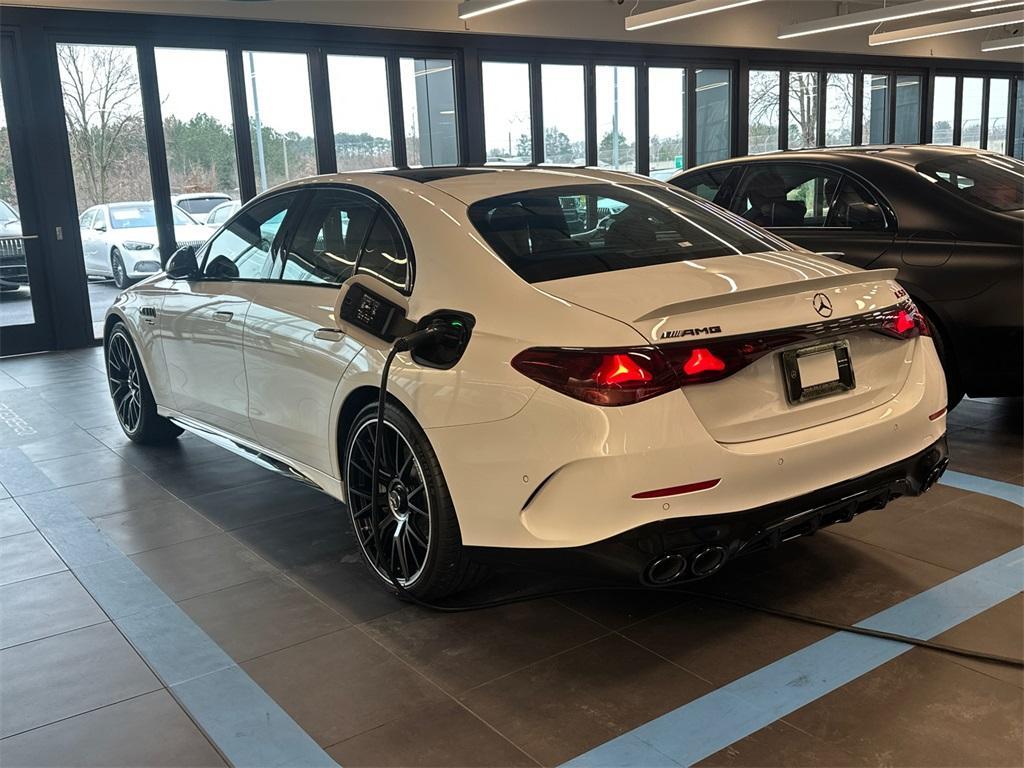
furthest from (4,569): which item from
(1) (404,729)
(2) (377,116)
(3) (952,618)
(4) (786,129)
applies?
(4) (786,129)

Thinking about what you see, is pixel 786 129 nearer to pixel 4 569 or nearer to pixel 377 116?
pixel 377 116

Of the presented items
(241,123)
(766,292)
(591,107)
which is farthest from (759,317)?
(591,107)

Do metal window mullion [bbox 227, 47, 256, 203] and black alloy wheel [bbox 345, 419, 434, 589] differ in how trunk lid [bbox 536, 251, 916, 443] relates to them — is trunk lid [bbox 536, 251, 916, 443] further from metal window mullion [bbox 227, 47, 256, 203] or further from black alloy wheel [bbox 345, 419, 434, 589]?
metal window mullion [bbox 227, 47, 256, 203]

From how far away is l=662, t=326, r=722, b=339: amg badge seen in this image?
2.40m

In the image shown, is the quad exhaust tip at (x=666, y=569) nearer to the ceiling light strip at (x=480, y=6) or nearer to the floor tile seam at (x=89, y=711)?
the floor tile seam at (x=89, y=711)

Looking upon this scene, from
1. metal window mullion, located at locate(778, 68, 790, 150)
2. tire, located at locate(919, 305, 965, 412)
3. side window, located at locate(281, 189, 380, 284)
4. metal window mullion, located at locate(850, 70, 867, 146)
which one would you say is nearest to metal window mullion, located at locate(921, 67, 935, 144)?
metal window mullion, located at locate(850, 70, 867, 146)

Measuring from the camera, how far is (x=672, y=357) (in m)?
2.39

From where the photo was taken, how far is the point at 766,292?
2592mm

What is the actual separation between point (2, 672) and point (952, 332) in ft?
13.3

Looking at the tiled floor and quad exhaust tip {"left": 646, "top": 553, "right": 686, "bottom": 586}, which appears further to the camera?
quad exhaust tip {"left": 646, "top": 553, "right": 686, "bottom": 586}

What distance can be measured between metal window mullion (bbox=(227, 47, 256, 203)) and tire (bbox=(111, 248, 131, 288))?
4.60 feet

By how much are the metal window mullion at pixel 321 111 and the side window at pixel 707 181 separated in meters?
5.75

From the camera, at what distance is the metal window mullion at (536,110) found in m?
12.4

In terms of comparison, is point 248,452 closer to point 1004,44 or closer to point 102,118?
point 102,118
